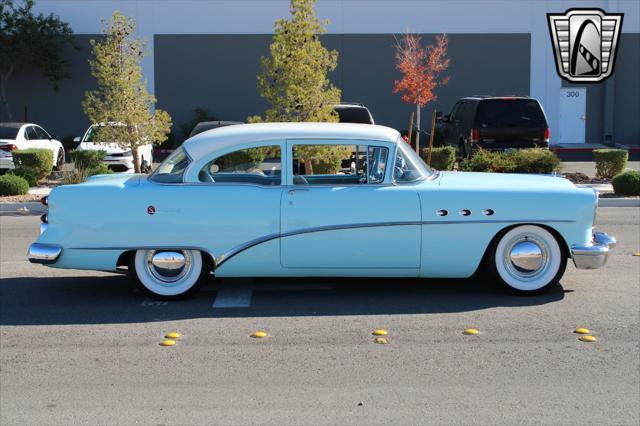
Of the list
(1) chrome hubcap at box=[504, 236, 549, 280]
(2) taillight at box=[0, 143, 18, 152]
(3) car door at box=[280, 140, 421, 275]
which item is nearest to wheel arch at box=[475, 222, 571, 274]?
(1) chrome hubcap at box=[504, 236, 549, 280]

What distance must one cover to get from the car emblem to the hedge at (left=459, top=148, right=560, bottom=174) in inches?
108

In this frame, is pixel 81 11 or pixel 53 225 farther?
pixel 81 11

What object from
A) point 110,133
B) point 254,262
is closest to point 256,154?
point 254,262

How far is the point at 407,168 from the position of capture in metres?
8.27

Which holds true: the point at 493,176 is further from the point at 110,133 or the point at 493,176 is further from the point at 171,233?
the point at 110,133

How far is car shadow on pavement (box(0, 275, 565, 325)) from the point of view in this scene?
7.73 metres

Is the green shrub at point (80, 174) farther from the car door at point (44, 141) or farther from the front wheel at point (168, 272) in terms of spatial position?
the front wheel at point (168, 272)

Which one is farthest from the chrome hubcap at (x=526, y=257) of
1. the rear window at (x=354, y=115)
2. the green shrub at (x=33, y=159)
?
the green shrub at (x=33, y=159)

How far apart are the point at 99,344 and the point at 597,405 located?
3592 millimetres

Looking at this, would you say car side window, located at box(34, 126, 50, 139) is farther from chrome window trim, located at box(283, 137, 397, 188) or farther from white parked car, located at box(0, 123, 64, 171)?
chrome window trim, located at box(283, 137, 397, 188)

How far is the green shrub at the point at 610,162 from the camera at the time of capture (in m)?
19.6

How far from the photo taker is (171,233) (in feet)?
26.1

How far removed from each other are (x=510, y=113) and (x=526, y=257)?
13.3 m

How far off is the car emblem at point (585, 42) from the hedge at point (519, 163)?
276 cm
